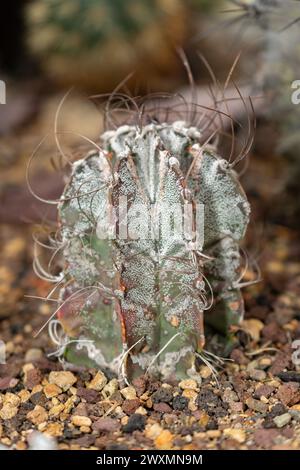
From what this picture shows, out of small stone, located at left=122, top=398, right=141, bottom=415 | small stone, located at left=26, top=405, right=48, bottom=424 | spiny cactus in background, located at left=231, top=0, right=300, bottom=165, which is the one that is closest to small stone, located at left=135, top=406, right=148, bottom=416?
small stone, located at left=122, top=398, right=141, bottom=415

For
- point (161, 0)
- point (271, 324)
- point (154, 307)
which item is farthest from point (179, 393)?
point (161, 0)

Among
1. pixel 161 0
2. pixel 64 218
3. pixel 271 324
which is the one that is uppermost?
pixel 161 0

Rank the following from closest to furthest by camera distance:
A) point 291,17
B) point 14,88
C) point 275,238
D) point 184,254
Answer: point 184,254, point 291,17, point 275,238, point 14,88

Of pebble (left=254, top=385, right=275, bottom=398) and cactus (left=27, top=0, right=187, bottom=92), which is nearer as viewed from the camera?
pebble (left=254, top=385, right=275, bottom=398)

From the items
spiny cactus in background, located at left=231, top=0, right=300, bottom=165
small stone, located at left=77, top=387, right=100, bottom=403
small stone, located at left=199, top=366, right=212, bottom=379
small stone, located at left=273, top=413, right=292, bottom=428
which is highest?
spiny cactus in background, located at left=231, top=0, right=300, bottom=165

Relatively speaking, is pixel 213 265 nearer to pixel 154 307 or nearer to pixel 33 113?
pixel 154 307

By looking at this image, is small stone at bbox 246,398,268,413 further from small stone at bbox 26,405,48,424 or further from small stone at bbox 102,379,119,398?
small stone at bbox 26,405,48,424
